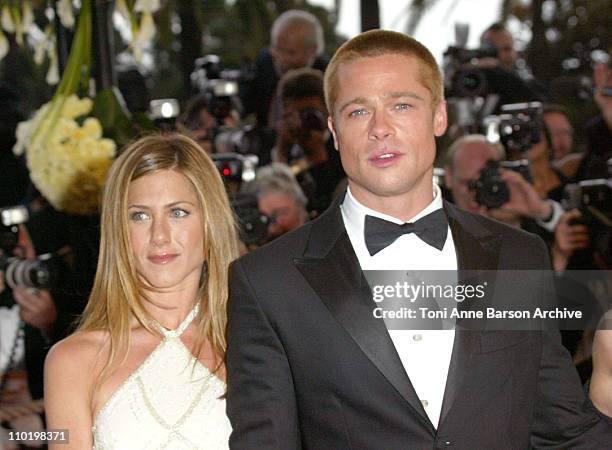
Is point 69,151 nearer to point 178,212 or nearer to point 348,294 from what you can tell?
point 178,212

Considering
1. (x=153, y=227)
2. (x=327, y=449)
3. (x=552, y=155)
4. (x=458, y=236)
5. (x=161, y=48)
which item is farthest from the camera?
(x=161, y=48)

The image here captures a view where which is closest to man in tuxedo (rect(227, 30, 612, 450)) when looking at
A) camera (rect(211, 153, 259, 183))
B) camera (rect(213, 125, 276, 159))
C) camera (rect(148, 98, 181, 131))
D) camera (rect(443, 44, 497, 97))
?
camera (rect(148, 98, 181, 131))

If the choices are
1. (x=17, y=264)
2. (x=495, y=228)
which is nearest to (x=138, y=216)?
(x=495, y=228)

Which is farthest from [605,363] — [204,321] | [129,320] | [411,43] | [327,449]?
[129,320]

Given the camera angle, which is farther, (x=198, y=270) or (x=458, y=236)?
(x=198, y=270)

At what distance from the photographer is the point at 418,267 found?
1.95 meters

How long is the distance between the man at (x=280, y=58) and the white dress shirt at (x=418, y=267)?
2399mm

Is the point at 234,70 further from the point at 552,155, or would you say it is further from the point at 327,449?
the point at 327,449

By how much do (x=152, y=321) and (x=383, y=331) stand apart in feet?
2.36

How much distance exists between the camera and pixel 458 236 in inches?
Result: 77.4

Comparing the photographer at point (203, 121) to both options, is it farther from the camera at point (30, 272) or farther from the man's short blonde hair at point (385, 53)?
the man's short blonde hair at point (385, 53)

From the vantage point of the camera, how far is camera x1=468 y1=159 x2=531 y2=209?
12.4 feet

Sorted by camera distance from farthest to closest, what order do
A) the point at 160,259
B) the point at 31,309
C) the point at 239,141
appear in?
the point at 239,141 < the point at 31,309 < the point at 160,259

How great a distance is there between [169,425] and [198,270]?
0.37 m
